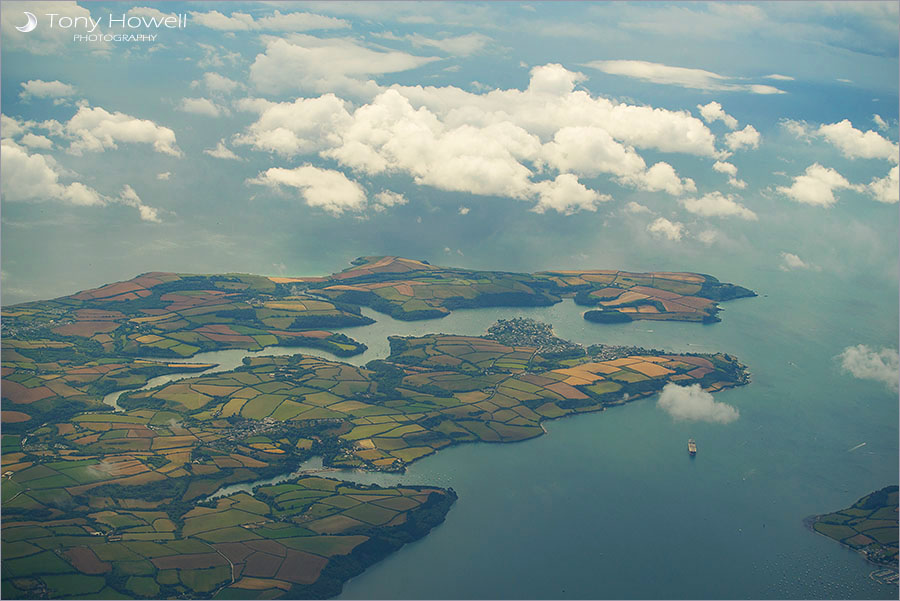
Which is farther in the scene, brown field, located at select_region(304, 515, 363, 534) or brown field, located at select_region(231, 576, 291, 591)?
brown field, located at select_region(304, 515, 363, 534)

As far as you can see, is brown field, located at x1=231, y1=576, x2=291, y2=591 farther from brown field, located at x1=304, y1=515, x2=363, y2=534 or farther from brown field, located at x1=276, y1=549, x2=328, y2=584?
brown field, located at x1=304, y1=515, x2=363, y2=534

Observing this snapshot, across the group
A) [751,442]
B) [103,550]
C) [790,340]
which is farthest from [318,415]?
[790,340]

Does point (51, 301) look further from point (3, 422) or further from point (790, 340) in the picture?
point (790, 340)

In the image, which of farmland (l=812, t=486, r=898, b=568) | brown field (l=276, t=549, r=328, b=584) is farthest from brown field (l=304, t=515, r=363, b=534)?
farmland (l=812, t=486, r=898, b=568)

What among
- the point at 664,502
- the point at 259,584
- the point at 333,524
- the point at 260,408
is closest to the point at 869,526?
the point at 664,502

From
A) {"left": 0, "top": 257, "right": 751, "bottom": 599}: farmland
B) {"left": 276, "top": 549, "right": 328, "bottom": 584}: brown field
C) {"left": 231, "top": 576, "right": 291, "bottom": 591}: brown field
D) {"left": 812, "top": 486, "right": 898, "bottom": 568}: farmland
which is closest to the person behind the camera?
{"left": 231, "top": 576, "right": 291, "bottom": 591}: brown field

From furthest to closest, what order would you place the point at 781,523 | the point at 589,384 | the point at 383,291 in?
the point at 383,291 < the point at 589,384 < the point at 781,523
